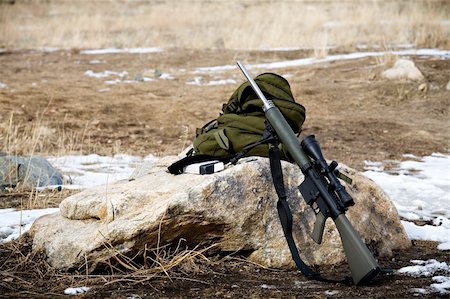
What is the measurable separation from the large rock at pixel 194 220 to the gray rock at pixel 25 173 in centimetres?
174

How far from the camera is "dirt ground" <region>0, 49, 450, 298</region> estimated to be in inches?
151

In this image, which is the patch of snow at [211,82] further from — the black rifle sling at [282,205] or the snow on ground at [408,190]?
the black rifle sling at [282,205]

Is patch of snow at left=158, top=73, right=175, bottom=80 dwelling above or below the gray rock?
below

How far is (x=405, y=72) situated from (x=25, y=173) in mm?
7871

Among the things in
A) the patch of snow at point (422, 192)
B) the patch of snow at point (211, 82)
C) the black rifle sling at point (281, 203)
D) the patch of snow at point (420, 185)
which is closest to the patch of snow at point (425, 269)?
the patch of snow at point (422, 192)

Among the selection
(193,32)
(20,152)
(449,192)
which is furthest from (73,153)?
(193,32)

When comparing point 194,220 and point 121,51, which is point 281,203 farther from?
point 121,51

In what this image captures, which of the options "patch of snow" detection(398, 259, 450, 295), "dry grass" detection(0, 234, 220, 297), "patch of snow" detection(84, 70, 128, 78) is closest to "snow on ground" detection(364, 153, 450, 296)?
"patch of snow" detection(398, 259, 450, 295)

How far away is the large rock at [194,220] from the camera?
4008 millimetres

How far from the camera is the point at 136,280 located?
3.86 metres

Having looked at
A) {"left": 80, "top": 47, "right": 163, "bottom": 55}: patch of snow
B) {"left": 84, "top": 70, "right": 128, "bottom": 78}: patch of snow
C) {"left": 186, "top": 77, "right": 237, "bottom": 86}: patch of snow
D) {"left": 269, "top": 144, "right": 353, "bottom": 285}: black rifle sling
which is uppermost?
{"left": 269, "top": 144, "right": 353, "bottom": 285}: black rifle sling

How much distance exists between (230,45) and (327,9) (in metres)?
10.8

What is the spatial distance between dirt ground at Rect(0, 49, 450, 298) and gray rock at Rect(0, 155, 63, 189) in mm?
213

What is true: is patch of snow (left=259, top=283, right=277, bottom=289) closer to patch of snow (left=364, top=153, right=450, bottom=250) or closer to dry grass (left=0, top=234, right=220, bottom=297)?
dry grass (left=0, top=234, right=220, bottom=297)
